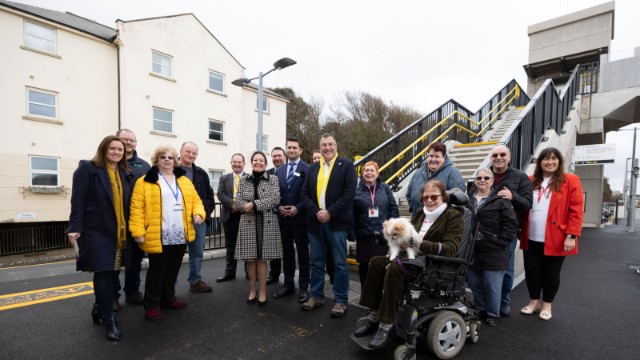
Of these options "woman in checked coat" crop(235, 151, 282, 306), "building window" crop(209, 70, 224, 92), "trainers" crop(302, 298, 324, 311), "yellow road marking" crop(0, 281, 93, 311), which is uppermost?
"building window" crop(209, 70, 224, 92)

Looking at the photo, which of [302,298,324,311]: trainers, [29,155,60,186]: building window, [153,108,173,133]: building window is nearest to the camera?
[302,298,324,311]: trainers

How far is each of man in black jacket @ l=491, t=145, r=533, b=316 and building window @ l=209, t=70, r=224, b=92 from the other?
1535 cm

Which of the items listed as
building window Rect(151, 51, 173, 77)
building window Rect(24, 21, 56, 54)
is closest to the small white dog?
building window Rect(24, 21, 56, 54)

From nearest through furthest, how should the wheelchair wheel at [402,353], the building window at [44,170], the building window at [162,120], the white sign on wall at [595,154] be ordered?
the wheelchair wheel at [402,353] → the building window at [44,170] → the white sign on wall at [595,154] → the building window at [162,120]

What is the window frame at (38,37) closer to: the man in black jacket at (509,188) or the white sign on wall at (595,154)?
the man in black jacket at (509,188)

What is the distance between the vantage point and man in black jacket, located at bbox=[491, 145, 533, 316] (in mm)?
3428

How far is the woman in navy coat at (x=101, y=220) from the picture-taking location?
2.87 metres

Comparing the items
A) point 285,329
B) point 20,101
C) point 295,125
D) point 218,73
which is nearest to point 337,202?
point 285,329

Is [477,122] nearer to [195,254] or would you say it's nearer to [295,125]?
[195,254]

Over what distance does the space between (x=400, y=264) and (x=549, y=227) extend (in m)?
2.01

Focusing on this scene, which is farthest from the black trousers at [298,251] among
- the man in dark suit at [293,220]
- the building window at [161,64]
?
the building window at [161,64]

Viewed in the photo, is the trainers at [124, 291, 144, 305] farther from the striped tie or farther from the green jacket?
the green jacket

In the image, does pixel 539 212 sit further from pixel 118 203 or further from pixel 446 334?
pixel 118 203

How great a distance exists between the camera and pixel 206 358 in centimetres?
266
